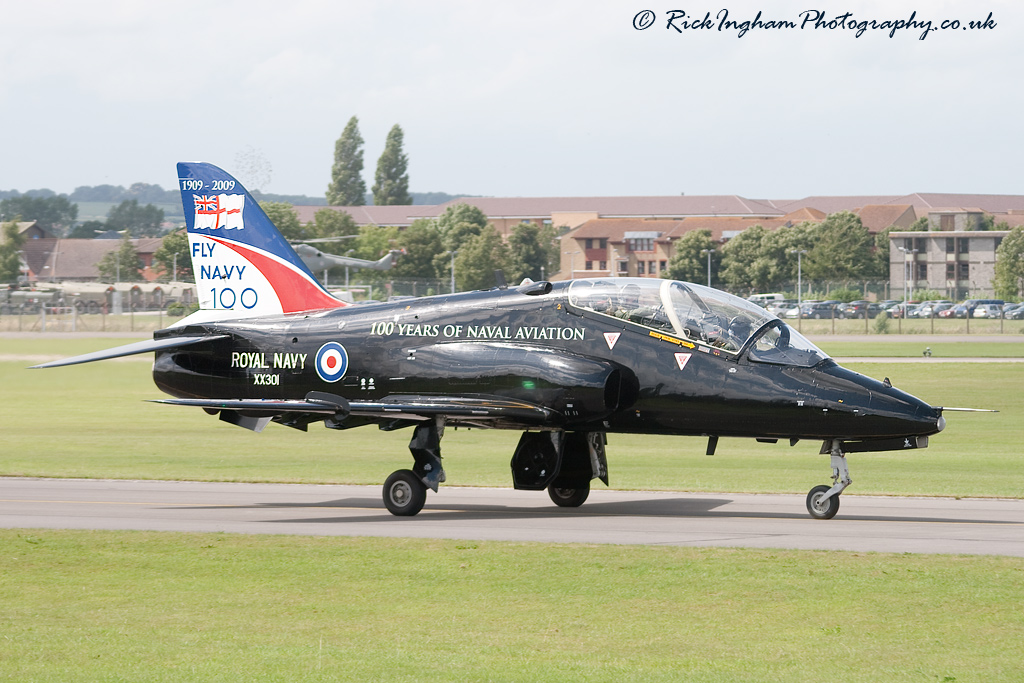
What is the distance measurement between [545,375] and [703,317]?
236cm

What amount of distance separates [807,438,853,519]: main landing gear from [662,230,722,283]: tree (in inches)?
4499

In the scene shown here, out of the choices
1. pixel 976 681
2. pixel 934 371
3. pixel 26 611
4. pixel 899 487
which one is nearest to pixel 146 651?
pixel 26 611

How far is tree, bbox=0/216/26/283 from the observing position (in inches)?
5443

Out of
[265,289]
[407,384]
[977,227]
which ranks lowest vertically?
[407,384]

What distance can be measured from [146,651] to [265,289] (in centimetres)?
1195

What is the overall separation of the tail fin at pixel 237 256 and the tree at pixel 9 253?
125 metres

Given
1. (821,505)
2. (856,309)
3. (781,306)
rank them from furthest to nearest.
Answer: (781,306)
(856,309)
(821,505)

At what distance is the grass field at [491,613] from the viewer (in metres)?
9.79

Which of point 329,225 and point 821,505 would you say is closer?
point 821,505

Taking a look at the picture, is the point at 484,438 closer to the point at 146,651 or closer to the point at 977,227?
the point at 146,651

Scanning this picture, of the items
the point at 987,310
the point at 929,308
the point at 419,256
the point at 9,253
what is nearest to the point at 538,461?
the point at 987,310

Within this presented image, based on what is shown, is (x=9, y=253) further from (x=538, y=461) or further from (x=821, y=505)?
(x=821, y=505)

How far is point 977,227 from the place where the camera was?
471 ft

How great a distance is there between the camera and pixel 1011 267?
11662 centimetres
